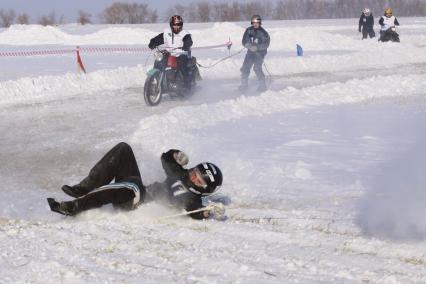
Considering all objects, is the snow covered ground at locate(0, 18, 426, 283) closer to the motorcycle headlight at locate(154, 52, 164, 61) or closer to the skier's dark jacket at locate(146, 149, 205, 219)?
the skier's dark jacket at locate(146, 149, 205, 219)

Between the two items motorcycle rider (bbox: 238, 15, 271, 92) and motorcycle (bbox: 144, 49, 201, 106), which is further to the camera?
motorcycle rider (bbox: 238, 15, 271, 92)

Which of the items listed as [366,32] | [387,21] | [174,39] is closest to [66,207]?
[174,39]

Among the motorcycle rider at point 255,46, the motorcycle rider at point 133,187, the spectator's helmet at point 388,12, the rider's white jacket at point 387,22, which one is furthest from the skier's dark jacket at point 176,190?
the rider's white jacket at point 387,22

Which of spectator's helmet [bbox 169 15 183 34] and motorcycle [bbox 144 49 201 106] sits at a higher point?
spectator's helmet [bbox 169 15 183 34]

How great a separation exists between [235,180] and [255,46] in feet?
33.6

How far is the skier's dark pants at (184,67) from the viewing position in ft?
53.6

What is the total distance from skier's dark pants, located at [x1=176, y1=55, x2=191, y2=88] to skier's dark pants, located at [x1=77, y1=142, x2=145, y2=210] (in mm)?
9122

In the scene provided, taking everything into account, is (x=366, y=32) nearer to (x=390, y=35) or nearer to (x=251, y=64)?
(x=390, y=35)

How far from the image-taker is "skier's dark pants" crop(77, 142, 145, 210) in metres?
6.66

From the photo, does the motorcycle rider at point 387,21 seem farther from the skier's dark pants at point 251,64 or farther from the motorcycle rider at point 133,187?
the motorcycle rider at point 133,187

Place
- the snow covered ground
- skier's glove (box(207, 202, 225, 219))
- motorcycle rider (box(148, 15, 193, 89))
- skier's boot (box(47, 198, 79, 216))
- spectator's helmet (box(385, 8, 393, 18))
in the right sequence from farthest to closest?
spectator's helmet (box(385, 8, 393, 18)) < motorcycle rider (box(148, 15, 193, 89)) < skier's glove (box(207, 202, 225, 219)) < skier's boot (box(47, 198, 79, 216)) < the snow covered ground

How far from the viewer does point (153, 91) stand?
15859 mm

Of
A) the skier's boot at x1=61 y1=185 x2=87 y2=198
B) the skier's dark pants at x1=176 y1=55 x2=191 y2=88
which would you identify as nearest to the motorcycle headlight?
the skier's dark pants at x1=176 y1=55 x2=191 y2=88

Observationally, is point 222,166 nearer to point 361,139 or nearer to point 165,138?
point 165,138
